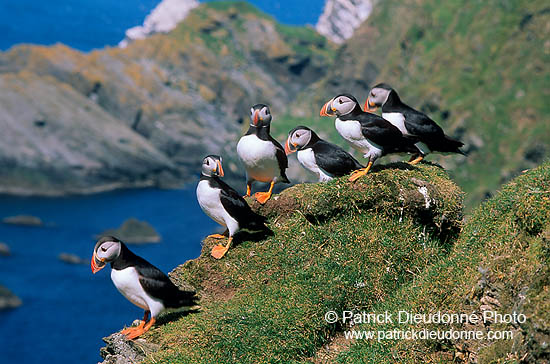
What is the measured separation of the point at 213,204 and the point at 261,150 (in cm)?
109

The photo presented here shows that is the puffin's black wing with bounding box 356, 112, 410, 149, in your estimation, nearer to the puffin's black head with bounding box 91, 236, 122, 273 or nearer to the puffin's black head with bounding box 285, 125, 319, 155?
the puffin's black head with bounding box 285, 125, 319, 155

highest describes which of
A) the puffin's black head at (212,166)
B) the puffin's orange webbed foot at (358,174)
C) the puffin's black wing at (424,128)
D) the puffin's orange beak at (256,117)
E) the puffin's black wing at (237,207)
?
the puffin's orange beak at (256,117)

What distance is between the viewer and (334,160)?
8664mm

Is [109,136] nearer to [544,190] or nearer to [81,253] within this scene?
[81,253]

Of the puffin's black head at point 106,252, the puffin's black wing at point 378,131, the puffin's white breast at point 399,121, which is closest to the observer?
the puffin's black head at point 106,252

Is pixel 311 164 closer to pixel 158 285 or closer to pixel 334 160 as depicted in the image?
pixel 334 160

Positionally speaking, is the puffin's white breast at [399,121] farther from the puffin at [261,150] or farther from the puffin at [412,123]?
the puffin at [261,150]

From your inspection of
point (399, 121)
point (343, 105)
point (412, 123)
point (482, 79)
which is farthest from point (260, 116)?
point (482, 79)

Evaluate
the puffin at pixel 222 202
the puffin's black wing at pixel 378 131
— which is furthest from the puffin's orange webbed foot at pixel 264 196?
the puffin's black wing at pixel 378 131

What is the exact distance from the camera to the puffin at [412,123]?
9.30 metres

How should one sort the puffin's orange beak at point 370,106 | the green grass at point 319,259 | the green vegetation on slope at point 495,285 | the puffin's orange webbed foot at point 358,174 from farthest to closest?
the puffin's orange beak at point 370,106, the puffin's orange webbed foot at point 358,174, the green grass at point 319,259, the green vegetation on slope at point 495,285

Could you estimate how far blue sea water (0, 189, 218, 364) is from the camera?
212 ft

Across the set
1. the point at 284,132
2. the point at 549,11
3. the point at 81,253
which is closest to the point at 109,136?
the point at 284,132

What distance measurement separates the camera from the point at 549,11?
85.0 meters
